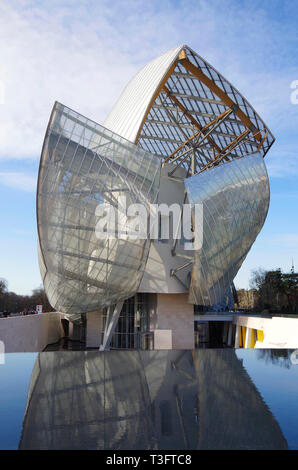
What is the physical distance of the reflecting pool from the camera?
5.04m

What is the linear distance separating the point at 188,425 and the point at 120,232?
1423 centimetres

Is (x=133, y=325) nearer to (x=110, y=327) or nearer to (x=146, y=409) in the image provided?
(x=110, y=327)

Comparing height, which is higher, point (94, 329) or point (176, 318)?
point (176, 318)

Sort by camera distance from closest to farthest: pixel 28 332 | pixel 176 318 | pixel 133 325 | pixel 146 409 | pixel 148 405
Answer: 1. pixel 146 409
2. pixel 148 405
3. pixel 28 332
4. pixel 176 318
5. pixel 133 325

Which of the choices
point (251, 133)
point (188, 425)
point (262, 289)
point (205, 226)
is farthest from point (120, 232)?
point (262, 289)

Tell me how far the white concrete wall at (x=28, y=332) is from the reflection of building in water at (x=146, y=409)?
819cm

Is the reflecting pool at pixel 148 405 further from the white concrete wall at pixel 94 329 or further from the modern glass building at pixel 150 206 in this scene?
the white concrete wall at pixel 94 329

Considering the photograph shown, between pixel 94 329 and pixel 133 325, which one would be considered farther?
pixel 94 329

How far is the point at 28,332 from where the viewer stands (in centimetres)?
2306

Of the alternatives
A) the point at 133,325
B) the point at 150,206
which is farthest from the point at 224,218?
the point at 133,325

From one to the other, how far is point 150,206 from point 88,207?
3.88m

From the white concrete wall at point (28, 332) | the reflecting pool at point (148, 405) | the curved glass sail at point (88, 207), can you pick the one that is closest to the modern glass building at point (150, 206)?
the curved glass sail at point (88, 207)

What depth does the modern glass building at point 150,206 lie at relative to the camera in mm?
17688

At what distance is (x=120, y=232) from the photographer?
19.3m
